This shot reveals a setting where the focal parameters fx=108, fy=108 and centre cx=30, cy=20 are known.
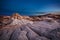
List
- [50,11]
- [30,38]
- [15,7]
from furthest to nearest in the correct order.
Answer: [15,7], [50,11], [30,38]

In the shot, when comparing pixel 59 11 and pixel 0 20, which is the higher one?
pixel 59 11

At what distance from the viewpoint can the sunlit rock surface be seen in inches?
84.2

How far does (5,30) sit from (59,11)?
4.07 feet

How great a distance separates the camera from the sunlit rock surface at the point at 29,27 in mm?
2139

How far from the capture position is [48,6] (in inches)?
92.6

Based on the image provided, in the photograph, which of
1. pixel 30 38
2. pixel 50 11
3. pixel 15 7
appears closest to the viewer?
pixel 30 38

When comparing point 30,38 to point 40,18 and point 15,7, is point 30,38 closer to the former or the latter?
point 40,18

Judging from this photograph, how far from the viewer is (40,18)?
237 cm

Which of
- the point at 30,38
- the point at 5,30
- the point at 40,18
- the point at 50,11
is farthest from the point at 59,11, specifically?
the point at 5,30

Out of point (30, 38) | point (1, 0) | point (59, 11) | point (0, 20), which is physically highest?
point (1, 0)

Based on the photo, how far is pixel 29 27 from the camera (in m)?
2.32

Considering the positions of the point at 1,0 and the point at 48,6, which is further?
the point at 1,0

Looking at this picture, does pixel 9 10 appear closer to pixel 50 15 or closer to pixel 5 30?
pixel 5 30

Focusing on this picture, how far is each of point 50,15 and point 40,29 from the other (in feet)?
1.23
